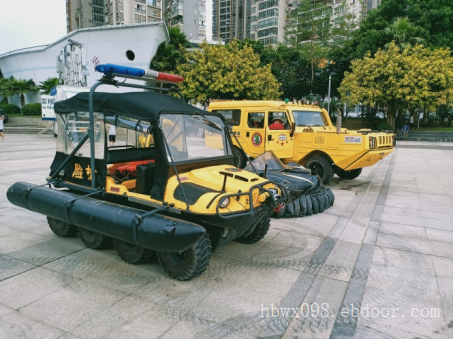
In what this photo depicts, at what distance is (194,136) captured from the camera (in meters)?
4.67

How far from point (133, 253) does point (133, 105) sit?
1.89 meters

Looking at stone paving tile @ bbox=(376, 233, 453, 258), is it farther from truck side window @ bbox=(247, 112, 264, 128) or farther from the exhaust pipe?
truck side window @ bbox=(247, 112, 264, 128)

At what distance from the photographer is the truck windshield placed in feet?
32.7

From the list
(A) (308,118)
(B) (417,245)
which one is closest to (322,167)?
(A) (308,118)

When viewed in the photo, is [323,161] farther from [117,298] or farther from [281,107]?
[117,298]

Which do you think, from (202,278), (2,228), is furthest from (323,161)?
(2,228)

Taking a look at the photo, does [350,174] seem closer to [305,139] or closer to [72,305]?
[305,139]

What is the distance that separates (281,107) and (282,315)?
722 cm

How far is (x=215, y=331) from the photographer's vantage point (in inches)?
123

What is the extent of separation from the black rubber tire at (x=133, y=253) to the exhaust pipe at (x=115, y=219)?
1.54 feet

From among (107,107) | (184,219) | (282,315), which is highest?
(107,107)

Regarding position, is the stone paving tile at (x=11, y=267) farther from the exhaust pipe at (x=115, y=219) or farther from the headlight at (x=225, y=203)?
the headlight at (x=225, y=203)

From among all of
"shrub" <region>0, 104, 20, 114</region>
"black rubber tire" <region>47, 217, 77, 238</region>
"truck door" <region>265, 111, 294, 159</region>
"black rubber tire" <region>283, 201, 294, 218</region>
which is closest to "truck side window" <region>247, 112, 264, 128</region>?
"truck door" <region>265, 111, 294, 159</region>

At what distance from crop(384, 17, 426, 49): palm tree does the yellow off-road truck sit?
77.0 ft
